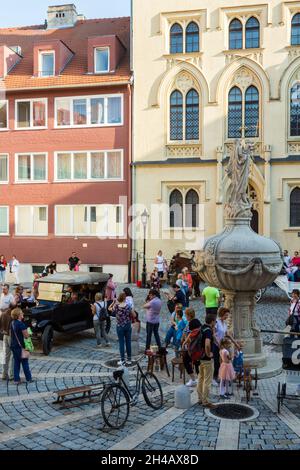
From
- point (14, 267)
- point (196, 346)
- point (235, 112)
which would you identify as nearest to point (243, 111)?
point (235, 112)

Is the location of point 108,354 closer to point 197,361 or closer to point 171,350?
point 171,350

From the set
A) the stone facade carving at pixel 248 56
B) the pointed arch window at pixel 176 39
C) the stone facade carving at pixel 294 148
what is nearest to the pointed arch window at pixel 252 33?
the stone facade carving at pixel 248 56

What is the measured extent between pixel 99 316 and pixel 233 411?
5.45 m

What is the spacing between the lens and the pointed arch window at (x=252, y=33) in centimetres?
2761

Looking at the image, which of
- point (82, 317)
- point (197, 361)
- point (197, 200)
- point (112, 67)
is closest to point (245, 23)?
point (112, 67)

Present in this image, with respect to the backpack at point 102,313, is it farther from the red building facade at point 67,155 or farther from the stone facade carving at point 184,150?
the stone facade carving at point 184,150

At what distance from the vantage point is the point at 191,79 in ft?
93.0

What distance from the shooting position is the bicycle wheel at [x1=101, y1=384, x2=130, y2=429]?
7.90 m

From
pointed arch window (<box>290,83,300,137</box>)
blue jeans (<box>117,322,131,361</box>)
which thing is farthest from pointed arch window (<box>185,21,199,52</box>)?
blue jeans (<box>117,322,131,361</box>)

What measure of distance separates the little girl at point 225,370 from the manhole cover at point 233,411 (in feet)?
1.44

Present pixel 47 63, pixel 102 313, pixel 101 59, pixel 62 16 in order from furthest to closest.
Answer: pixel 62 16 → pixel 47 63 → pixel 101 59 → pixel 102 313

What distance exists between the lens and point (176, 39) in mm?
28562

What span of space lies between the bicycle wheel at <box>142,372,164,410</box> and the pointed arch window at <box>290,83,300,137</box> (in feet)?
69.7

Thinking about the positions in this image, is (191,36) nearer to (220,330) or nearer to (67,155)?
(67,155)
